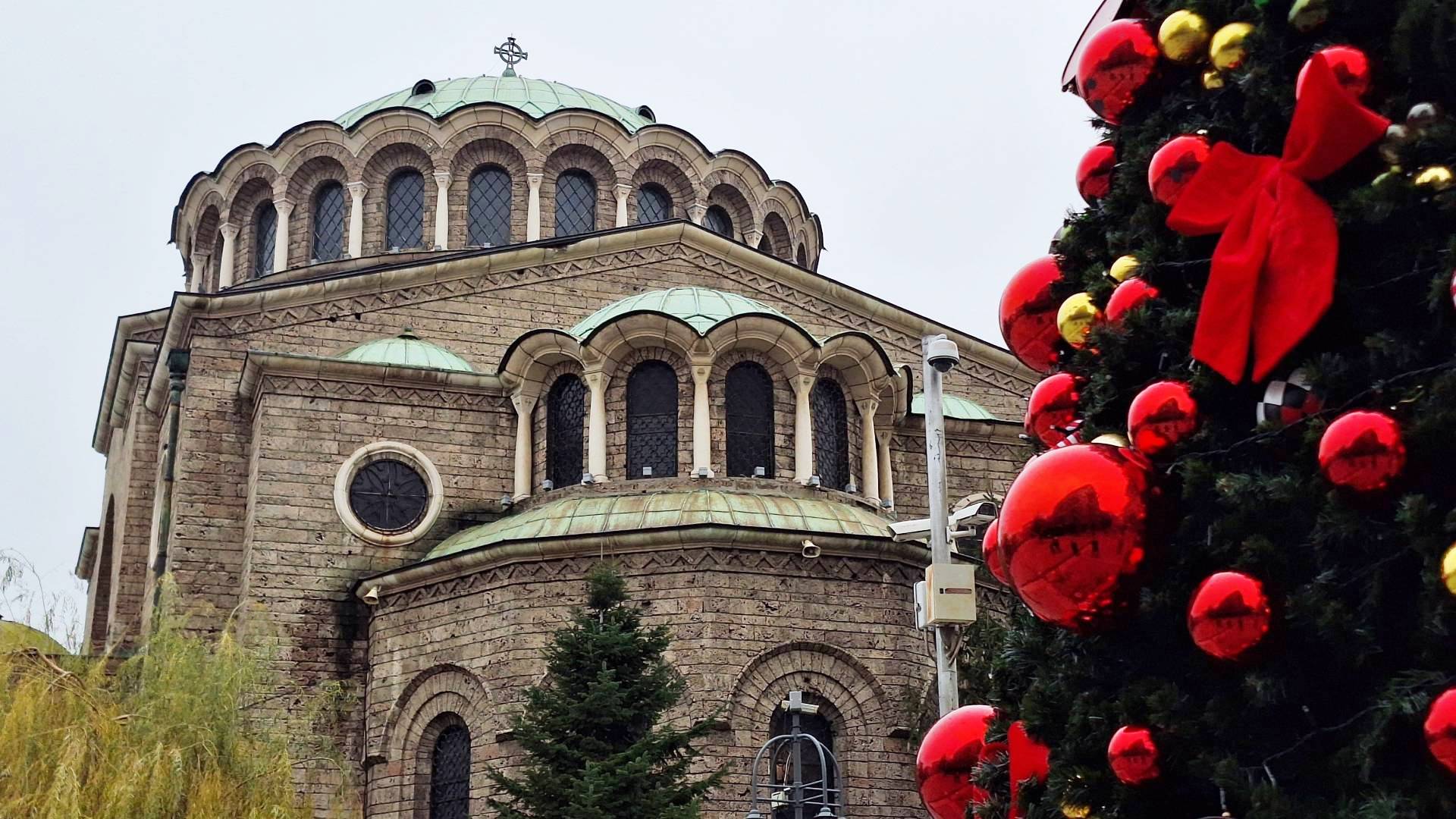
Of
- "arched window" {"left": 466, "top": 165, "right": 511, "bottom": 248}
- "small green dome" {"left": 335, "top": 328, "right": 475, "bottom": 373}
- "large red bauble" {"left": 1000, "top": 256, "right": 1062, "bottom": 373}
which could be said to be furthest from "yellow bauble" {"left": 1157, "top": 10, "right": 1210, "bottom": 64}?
"arched window" {"left": 466, "top": 165, "right": 511, "bottom": 248}

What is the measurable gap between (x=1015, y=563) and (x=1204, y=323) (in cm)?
86

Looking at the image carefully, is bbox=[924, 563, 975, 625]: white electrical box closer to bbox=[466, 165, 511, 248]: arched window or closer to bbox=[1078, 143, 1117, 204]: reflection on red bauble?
bbox=[1078, 143, 1117, 204]: reflection on red bauble

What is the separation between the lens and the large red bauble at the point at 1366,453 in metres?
4.44

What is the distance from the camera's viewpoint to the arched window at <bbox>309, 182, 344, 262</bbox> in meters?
27.7

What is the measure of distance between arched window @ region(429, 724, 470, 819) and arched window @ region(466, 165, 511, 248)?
9.79 meters

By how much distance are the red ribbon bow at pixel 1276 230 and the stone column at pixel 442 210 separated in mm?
22367

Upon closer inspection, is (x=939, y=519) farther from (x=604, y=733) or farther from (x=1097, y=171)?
(x=1097, y=171)

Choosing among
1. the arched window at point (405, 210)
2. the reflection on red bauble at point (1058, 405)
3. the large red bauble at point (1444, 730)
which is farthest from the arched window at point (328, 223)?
the large red bauble at point (1444, 730)

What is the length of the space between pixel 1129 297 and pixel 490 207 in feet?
75.2

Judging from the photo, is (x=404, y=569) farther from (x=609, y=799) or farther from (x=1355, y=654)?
(x=1355, y=654)

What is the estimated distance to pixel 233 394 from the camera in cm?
2217

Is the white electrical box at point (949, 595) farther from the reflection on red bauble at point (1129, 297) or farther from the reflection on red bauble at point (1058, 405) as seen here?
the reflection on red bauble at point (1129, 297)

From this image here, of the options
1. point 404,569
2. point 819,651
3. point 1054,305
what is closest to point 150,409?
point 404,569

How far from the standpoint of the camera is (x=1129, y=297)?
5422 millimetres
